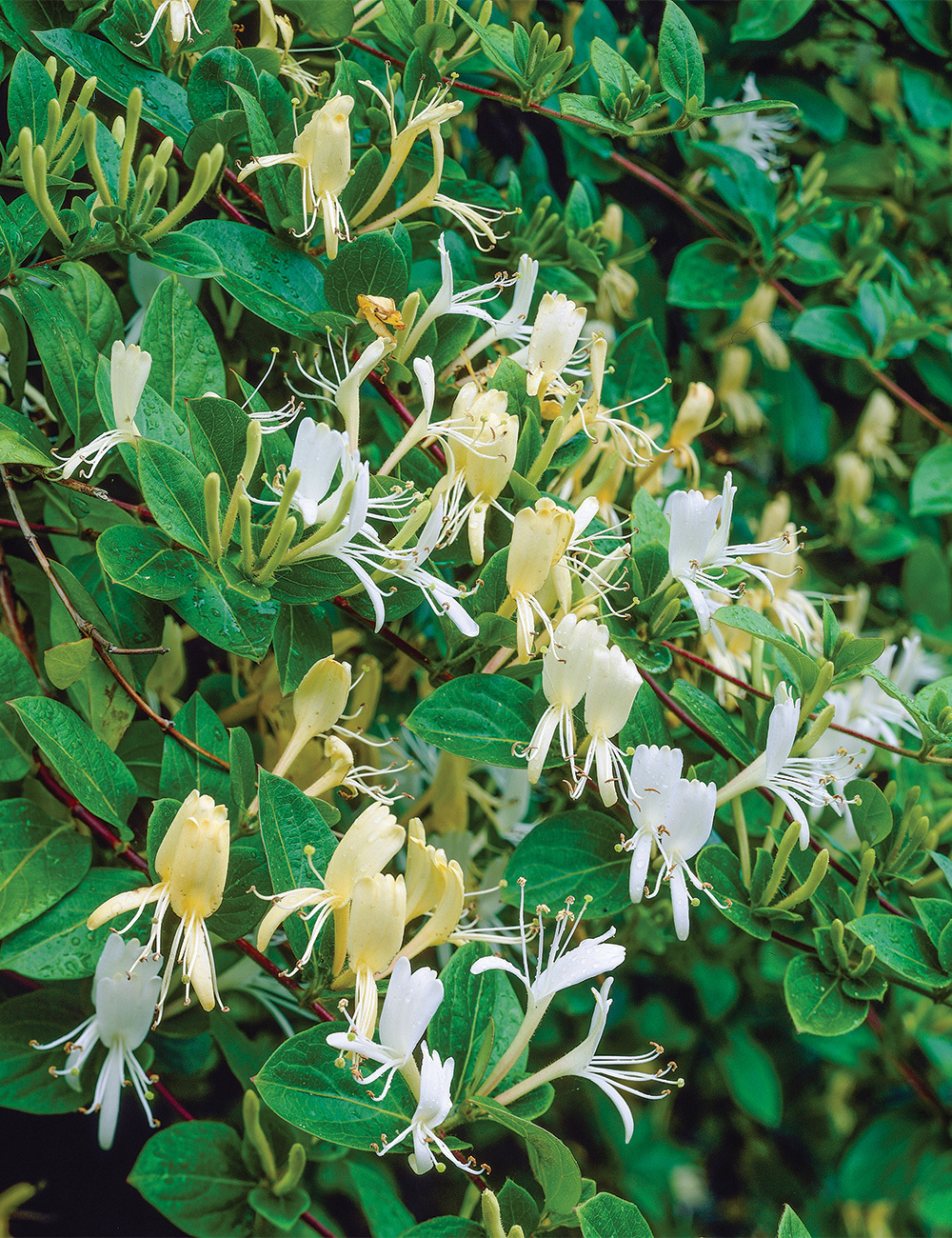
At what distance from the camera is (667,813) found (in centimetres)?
59

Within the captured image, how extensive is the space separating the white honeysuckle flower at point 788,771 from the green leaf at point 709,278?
0.55 m

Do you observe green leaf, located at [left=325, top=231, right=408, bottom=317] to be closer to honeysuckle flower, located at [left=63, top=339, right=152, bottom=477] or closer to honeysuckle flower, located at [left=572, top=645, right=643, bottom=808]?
honeysuckle flower, located at [left=63, top=339, right=152, bottom=477]

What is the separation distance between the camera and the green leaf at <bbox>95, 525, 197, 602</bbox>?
55 cm

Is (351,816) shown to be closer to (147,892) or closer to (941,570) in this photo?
(147,892)

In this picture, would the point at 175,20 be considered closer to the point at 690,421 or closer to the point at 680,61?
the point at 680,61

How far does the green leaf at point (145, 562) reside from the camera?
547 millimetres

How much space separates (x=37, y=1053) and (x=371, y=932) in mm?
307

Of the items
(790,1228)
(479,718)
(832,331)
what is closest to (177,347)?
(479,718)

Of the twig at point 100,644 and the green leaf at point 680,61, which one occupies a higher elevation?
the green leaf at point 680,61

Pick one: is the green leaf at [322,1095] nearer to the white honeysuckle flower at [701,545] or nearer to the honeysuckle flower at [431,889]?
the honeysuckle flower at [431,889]

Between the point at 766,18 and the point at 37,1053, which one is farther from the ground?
the point at 766,18

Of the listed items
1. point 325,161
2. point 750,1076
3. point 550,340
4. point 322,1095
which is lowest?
point 750,1076

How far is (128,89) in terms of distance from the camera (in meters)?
0.67

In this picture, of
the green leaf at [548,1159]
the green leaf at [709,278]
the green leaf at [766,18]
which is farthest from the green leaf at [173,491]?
the green leaf at [766,18]
